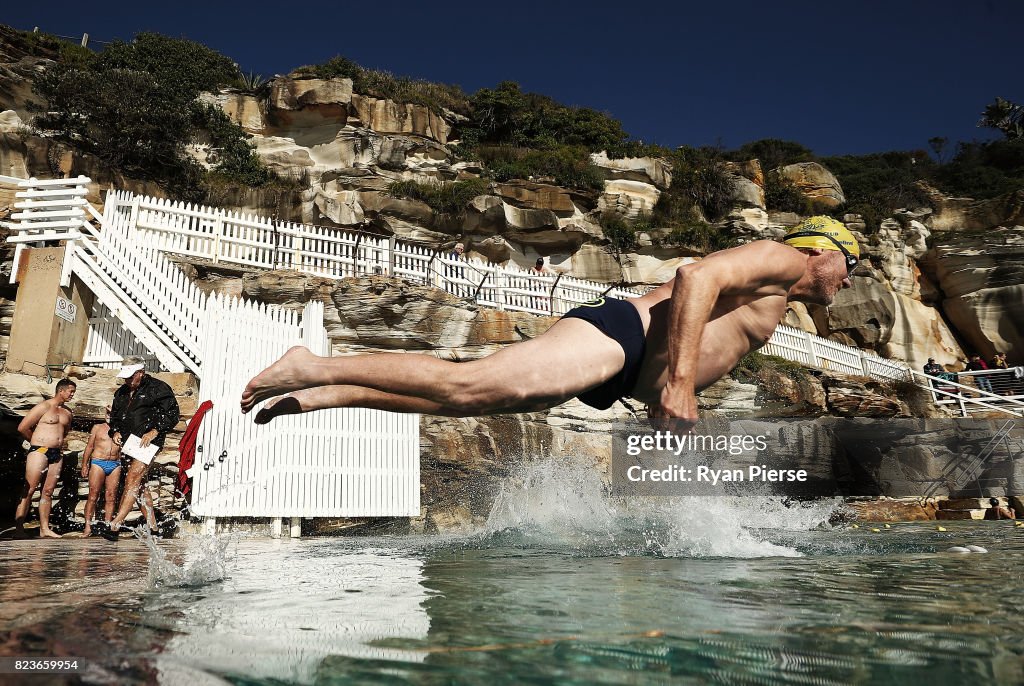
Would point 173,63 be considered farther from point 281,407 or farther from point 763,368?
point 281,407

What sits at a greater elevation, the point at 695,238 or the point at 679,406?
the point at 695,238

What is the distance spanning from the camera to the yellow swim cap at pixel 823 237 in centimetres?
336

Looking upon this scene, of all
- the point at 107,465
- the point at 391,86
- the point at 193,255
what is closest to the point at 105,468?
the point at 107,465

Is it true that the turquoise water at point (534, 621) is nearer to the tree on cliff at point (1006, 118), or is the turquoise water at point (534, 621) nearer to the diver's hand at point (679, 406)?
the diver's hand at point (679, 406)

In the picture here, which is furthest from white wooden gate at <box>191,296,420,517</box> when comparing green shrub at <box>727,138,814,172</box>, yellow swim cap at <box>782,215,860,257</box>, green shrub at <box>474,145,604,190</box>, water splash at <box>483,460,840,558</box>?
green shrub at <box>727,138,814,172</box>

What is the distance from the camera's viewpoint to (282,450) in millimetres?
8539

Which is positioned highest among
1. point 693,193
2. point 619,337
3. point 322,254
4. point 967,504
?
point 693,193

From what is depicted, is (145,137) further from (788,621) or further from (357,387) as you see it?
(788,621)

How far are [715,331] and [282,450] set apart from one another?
6709 mm

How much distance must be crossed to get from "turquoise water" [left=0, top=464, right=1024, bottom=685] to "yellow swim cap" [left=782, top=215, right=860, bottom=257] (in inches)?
59.2

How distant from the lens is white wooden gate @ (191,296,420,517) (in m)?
8.09

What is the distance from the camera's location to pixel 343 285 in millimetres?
12195

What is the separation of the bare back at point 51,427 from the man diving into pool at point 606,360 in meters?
5.73

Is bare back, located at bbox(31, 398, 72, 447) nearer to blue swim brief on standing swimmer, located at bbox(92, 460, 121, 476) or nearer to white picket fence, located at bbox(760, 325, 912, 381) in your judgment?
blue swim brief on standing swimmer, located at bbox(92, 460, 121, 476)
